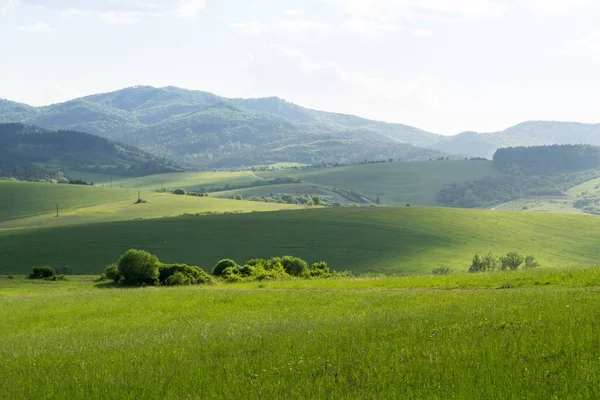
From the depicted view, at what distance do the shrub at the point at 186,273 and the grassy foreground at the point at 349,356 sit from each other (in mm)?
44545

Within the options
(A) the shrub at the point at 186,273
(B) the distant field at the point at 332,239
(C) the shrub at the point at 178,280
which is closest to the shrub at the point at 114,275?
(A) the shrub at the point at 186,273

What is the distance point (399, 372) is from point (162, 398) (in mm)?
4505

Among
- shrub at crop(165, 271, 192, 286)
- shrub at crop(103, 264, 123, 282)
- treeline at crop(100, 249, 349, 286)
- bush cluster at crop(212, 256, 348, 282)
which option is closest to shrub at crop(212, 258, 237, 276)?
bush cluster at crop(212, 256, 348, 282)

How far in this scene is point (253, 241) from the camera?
461 ft

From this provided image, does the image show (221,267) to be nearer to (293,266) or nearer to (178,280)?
(293,266)

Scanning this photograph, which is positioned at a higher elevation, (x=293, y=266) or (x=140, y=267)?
(x=140, y=267)

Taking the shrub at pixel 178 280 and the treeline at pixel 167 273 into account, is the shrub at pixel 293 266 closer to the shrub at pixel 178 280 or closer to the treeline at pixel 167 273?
the treeline at pixel 167 273

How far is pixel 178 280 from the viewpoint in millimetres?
70188

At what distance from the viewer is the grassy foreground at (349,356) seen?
11.9m

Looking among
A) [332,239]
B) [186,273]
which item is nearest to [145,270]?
[186,273]

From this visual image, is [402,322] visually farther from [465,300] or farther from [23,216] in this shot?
[23,216]

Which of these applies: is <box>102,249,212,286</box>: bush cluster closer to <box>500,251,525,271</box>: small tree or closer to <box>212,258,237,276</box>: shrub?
<box>212,258,237,276</box>: shrub

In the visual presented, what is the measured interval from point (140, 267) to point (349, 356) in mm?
64093

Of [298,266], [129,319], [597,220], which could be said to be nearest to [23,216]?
[298,266]
